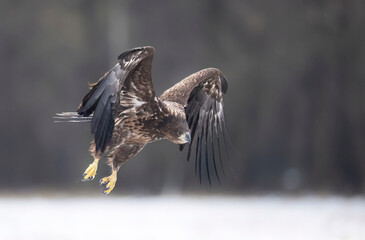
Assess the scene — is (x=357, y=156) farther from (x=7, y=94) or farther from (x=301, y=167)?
(x=7, y=94)

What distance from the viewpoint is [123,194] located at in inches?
394

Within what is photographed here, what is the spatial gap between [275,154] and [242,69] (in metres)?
1.38

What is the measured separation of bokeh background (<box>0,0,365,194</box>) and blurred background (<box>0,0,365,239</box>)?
15 millimetres

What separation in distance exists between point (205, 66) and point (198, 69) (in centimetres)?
12

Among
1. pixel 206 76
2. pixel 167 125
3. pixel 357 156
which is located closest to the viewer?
pixel 167 125

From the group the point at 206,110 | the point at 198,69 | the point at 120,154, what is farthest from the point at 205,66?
the point at 120,154

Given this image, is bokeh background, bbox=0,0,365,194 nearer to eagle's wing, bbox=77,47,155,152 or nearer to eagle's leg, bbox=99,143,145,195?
eagle's leg, bbox=99,143,145,195

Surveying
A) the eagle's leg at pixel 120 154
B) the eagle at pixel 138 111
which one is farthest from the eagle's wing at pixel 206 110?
the eagle's leg at pixel 120 154

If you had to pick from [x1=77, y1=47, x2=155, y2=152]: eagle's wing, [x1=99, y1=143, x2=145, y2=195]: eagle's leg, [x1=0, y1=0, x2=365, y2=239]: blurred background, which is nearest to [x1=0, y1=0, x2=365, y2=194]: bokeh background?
[x1=0, y1=0, x2=365, y2=239]: blurred background

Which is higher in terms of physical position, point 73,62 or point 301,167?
point 73,62

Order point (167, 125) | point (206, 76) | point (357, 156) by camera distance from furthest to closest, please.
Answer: point (357, 156) < point (206, 76) < point (167, 125)

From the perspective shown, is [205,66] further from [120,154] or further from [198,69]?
[120,154]

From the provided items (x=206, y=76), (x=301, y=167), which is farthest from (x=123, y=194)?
(x=206, y=76)

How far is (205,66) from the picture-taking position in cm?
988
